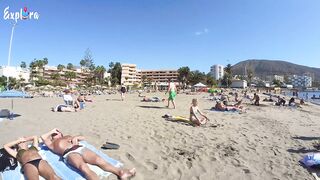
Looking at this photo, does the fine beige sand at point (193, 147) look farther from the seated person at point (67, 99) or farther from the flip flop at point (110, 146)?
the seated person at point (67, 99)

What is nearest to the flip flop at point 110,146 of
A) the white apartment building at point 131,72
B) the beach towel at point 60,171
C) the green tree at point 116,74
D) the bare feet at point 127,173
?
the beach towel at point 60,171

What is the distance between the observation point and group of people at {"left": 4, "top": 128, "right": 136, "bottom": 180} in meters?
3.50

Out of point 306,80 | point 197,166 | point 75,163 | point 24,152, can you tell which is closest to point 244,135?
point 197,166

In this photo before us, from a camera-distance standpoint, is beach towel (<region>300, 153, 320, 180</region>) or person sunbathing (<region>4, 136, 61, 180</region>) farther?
beach towel (<region>300, 153, 320, 180</region>)

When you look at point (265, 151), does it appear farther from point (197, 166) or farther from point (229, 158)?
point (197, 166)

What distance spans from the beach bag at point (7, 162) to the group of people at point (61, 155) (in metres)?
0.06

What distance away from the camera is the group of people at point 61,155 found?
3503 millimetres

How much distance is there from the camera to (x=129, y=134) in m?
6.66

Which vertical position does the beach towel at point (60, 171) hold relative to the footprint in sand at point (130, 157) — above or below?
above

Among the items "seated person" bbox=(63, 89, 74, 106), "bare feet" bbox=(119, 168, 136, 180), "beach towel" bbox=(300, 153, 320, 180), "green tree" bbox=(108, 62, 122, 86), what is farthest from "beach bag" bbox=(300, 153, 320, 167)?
"green tree" bbox=(108, 62, 122, 86)

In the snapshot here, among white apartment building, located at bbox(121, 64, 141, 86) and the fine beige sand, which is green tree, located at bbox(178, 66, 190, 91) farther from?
the fine beige sand

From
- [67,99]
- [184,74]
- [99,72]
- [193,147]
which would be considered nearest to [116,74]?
[99,72]

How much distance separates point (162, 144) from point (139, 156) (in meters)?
0.98

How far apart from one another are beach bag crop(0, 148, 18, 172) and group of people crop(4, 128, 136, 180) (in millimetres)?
60
